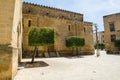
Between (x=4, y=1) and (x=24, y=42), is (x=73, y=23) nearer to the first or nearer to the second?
(x=24, y=42)

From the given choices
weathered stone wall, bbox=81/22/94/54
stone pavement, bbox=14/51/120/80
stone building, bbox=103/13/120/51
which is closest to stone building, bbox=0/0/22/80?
stone pavement, bbox=14/51/120/80

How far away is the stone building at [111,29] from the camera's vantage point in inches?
1120

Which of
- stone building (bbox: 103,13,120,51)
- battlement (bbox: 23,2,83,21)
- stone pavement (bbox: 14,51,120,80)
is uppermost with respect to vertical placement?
battlement (bbox: 23,2,83,21)

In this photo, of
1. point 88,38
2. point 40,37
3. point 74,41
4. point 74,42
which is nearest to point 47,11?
point 74,41

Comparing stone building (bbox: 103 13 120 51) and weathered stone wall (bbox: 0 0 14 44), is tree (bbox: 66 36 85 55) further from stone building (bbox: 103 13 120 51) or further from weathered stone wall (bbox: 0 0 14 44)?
weathered stone wall (bbox: 0 0 14 44)

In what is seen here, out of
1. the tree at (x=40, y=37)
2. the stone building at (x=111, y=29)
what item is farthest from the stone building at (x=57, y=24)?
the tree at (x=40, y=37)

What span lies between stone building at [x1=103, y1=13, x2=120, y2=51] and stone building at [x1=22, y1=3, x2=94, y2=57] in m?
4.73

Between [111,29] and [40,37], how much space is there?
69.5 feet

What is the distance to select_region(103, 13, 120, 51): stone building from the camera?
93.4 ft

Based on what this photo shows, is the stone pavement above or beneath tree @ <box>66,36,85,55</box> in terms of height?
beneath

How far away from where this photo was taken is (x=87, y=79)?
682cm

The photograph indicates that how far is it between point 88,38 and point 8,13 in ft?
73.6

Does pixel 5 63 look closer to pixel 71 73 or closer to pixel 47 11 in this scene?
pixel 71 73

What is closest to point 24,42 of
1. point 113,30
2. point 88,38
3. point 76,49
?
point 76,49
